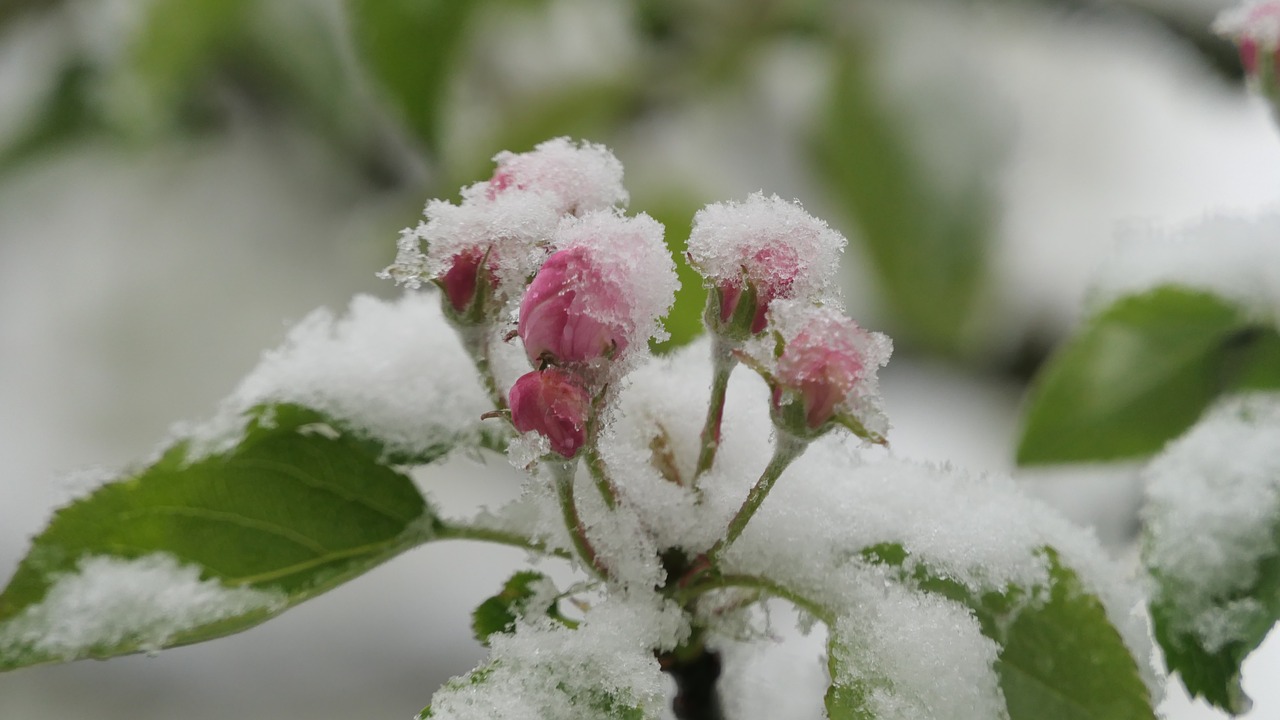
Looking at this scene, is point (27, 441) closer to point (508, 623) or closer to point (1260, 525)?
point (508, 623)

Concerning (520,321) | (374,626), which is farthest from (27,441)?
(520,321)

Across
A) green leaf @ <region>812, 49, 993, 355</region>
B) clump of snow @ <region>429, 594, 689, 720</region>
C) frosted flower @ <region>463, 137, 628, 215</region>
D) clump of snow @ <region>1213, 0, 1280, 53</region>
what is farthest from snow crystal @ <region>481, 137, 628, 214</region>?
green leaf @ <region>812, 49, 993, 355</region>

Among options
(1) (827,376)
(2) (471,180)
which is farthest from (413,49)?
(1) (827,376)

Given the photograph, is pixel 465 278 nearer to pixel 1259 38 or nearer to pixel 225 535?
pixel 225 535

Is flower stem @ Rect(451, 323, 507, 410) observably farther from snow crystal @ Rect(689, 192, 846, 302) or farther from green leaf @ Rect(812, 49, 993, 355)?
green leaf @ Rect(812, 49, 993, 355)

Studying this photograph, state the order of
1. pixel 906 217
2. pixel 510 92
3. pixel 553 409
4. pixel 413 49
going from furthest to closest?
pixel 510 92
pixel 906 217
pixel 413 49
pixel 553 409

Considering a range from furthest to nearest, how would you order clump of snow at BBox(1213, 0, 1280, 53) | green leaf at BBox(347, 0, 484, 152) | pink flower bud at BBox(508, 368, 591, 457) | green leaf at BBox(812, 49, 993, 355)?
green leaf at BBox(812, 49, 993, 355), green leaf at BBox(347, 0, 484, 152), clump of snow at BBox(1213, 0, 1280, 53), pink flower bud at BBox(508, 368, 591, 457)

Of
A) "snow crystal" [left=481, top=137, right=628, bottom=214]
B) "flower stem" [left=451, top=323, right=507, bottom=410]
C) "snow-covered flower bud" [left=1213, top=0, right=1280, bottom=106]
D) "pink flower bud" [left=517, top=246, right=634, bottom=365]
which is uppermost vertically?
"snow-covered flower bud" [left=1213, top=0, right=1280, bottom=106]
